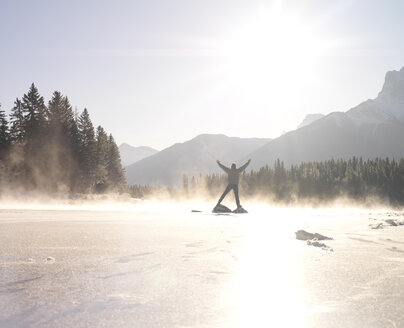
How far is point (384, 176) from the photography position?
289 ft

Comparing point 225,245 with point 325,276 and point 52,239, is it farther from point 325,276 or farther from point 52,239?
point 52,239

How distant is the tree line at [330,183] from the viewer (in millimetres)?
86375

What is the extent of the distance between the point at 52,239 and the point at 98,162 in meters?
54.2

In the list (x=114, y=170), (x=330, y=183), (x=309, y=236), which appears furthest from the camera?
(x=330, y=183)

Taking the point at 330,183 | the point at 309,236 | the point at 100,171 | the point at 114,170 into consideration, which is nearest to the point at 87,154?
the point at 100,171

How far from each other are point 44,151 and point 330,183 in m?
73.6

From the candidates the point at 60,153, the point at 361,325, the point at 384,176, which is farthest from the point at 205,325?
the point at 384,176

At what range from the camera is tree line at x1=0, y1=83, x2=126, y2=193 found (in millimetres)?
→ 47969

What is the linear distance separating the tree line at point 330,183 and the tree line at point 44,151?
179 ft

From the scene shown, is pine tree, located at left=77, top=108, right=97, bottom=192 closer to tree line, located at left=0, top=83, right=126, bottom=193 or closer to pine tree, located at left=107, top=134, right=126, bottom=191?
tree line, located at left=0, top=83, right=126, bottom=193

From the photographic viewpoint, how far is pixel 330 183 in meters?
96.4

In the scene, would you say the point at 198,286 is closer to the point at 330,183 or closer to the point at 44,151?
the point at 44,151

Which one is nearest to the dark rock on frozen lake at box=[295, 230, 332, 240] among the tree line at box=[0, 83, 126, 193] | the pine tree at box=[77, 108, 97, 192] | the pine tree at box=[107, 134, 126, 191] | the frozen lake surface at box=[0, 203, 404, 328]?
the frozen lake surface at box=[0, 203, 404, 328]

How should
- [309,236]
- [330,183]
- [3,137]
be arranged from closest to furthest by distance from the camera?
[309,236]
[3,137]
[330,183]
